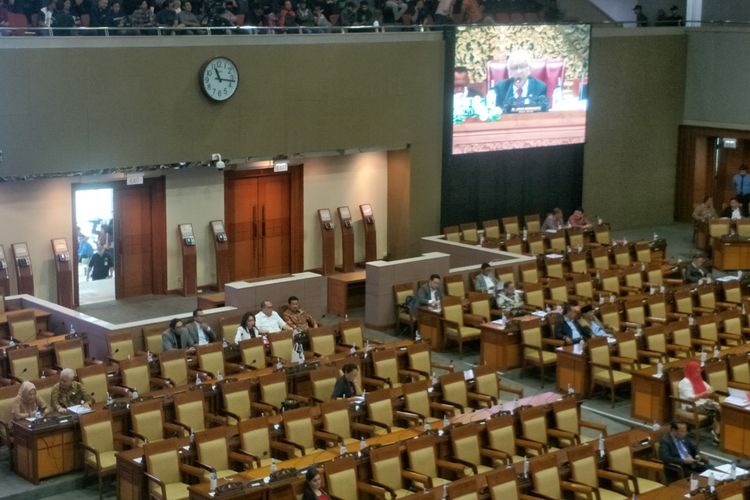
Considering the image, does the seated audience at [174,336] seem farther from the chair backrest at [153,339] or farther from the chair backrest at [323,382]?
the chair backrest at [323,382]

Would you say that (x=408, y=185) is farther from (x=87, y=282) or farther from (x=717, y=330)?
(x=717, y=330)

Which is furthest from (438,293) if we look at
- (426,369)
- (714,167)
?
(714,167)

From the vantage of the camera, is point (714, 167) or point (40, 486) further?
point (714, 167)

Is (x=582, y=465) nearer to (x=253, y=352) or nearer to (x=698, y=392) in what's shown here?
(x=698, y=392)

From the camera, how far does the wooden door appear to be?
66.9 ft

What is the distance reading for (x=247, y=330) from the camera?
52.0ft

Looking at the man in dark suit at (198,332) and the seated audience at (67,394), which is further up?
the man in dark suit at (198,332)

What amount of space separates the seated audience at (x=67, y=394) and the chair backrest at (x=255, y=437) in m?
1.89

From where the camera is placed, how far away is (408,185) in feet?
75.6

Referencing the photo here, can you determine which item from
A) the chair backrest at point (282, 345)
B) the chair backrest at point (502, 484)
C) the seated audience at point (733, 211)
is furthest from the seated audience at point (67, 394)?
the seated audience at point (733, 211)

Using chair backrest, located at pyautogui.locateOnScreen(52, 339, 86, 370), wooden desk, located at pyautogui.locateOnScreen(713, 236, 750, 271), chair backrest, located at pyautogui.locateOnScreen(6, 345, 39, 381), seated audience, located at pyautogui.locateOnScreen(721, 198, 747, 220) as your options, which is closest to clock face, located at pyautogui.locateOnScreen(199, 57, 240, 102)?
chair backrest, located at pyautogui.locateOnScreen(52, 339, 86, 370)

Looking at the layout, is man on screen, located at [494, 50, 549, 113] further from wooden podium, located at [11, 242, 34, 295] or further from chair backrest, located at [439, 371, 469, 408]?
chair backrest, located at [439, 371, 469, 408]

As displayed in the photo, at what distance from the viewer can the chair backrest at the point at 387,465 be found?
11.7 meters

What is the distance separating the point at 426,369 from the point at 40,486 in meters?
5.08
